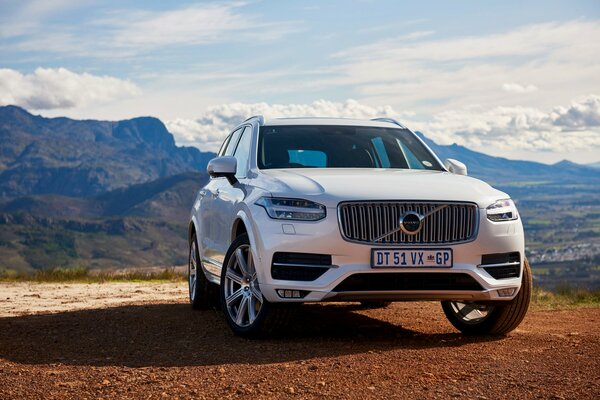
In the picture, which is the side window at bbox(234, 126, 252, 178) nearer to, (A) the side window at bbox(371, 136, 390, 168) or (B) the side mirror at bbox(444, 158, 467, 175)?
(A) the side window at bbox(371, 136, 390, 168)

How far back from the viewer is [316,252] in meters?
5.99

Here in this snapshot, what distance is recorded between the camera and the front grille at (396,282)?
6.01 meters

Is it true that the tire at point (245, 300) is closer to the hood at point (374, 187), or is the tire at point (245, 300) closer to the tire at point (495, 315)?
the hood at point (374, 187)

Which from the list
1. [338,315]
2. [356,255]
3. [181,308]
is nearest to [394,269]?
[356,255]

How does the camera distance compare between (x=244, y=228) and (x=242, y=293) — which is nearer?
(x=242, y=293)

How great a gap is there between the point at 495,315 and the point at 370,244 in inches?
59.3

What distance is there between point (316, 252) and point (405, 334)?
155 cm

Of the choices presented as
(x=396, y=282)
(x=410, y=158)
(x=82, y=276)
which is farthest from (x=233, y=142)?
(x=82, y=276)

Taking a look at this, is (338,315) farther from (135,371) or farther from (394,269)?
(135,371)

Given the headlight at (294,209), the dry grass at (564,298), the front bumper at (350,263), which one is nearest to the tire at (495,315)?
the front bumper at (350,263)

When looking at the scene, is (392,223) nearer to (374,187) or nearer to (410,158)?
(374,187)

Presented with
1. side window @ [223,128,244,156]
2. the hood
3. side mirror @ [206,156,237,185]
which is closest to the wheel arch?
the hood

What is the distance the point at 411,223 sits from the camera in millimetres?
6023

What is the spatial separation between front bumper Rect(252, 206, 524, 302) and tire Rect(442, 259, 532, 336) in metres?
0.42
